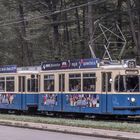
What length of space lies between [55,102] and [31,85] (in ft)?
12.3

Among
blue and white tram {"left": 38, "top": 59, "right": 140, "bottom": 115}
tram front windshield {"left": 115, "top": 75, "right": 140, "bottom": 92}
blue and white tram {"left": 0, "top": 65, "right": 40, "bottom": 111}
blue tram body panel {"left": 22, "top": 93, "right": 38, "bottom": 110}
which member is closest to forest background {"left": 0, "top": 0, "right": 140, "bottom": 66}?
blue and white tram {"left": 0, "top": 65, "right": 40, "bottom": 111}

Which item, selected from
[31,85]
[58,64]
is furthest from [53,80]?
[31,85]

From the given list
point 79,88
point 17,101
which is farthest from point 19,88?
point 79,88

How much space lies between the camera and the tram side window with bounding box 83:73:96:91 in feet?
95.9

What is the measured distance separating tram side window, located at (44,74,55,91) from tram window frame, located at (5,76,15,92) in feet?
13.4

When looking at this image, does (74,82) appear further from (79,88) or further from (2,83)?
(2,83)

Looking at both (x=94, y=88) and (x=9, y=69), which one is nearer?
(x=94, y=88)

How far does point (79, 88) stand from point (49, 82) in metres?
3.25

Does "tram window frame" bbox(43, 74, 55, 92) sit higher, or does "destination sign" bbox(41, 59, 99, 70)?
"destination sign" bbox(41, 59, 99, 70)

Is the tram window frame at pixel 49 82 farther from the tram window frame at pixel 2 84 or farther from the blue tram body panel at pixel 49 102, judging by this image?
the tram window frame at pixel 2 84

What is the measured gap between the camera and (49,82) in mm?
32906

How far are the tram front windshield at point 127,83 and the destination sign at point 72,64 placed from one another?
66.3 inches

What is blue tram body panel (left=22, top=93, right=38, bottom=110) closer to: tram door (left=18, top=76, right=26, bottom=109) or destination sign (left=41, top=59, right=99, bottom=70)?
tram door (left=18, top=76, right=26, bottom=109)

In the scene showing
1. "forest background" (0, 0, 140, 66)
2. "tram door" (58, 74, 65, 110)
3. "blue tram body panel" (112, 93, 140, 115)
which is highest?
"forest background" (0, 0, 140, 66)
